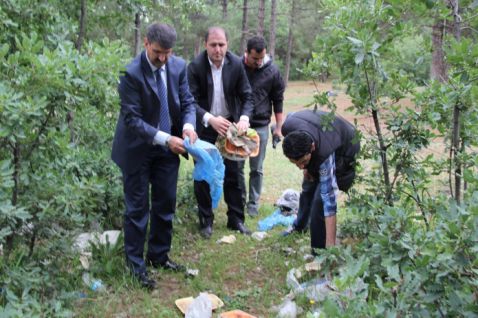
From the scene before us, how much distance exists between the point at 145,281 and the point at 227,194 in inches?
62.8

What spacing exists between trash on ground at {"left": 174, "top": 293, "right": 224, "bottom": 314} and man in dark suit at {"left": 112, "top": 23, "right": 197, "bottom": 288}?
32 centimetres

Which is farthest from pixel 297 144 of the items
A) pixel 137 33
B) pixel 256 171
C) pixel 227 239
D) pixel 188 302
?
pixel 137 33

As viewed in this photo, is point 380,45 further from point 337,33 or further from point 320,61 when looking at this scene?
point 320,61

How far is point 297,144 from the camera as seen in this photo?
3.47 meters

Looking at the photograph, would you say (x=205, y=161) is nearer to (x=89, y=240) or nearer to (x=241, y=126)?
(x=241, y=126)

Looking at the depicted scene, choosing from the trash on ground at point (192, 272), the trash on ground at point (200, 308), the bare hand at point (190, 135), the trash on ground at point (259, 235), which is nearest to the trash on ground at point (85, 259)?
the trash on ground at point (192, 272)

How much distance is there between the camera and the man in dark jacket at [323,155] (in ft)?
11.5

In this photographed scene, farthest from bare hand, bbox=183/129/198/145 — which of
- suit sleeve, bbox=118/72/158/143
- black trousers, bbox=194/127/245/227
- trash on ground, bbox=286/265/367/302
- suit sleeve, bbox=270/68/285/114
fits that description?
suit sleeve, bbox=270/68/285/114

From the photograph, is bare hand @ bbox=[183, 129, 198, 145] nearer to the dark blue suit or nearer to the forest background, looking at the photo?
the dark blue suit

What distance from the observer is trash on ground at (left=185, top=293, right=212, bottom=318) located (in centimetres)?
328

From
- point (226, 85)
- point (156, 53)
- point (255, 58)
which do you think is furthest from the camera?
point (255, 58)

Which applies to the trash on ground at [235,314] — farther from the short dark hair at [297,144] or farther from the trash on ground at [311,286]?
the short dark hair at [297,144]

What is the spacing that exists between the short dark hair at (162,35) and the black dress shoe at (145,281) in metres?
1.67

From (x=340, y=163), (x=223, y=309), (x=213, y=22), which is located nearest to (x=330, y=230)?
(x=340, y=163)
